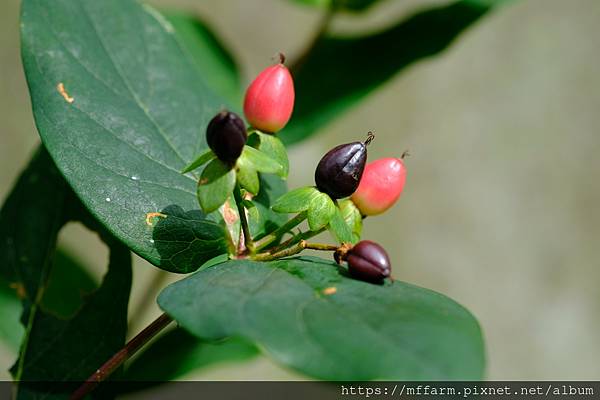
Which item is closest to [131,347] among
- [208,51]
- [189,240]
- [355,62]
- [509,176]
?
[189,240]

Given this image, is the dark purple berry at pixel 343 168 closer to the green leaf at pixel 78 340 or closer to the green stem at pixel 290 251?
the green stem at pixel 290 251

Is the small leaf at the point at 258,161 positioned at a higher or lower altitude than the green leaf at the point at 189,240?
higher

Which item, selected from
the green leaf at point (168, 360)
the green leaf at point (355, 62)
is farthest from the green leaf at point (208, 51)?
the green leaf at point (168, 360)

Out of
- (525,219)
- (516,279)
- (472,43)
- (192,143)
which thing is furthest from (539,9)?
(192,143)

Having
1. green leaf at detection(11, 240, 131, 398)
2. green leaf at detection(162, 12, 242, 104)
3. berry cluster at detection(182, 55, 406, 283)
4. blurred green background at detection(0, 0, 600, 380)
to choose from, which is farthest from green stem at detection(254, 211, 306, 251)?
blurred green background at detection(0, 0, 600, 380)

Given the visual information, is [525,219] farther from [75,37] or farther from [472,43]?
[75,37]

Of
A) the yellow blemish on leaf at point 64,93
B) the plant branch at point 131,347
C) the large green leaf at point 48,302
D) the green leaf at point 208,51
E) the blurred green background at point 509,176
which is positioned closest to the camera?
the plant branch at point 131,347

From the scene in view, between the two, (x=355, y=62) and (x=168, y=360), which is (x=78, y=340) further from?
(x=355, y=62)
